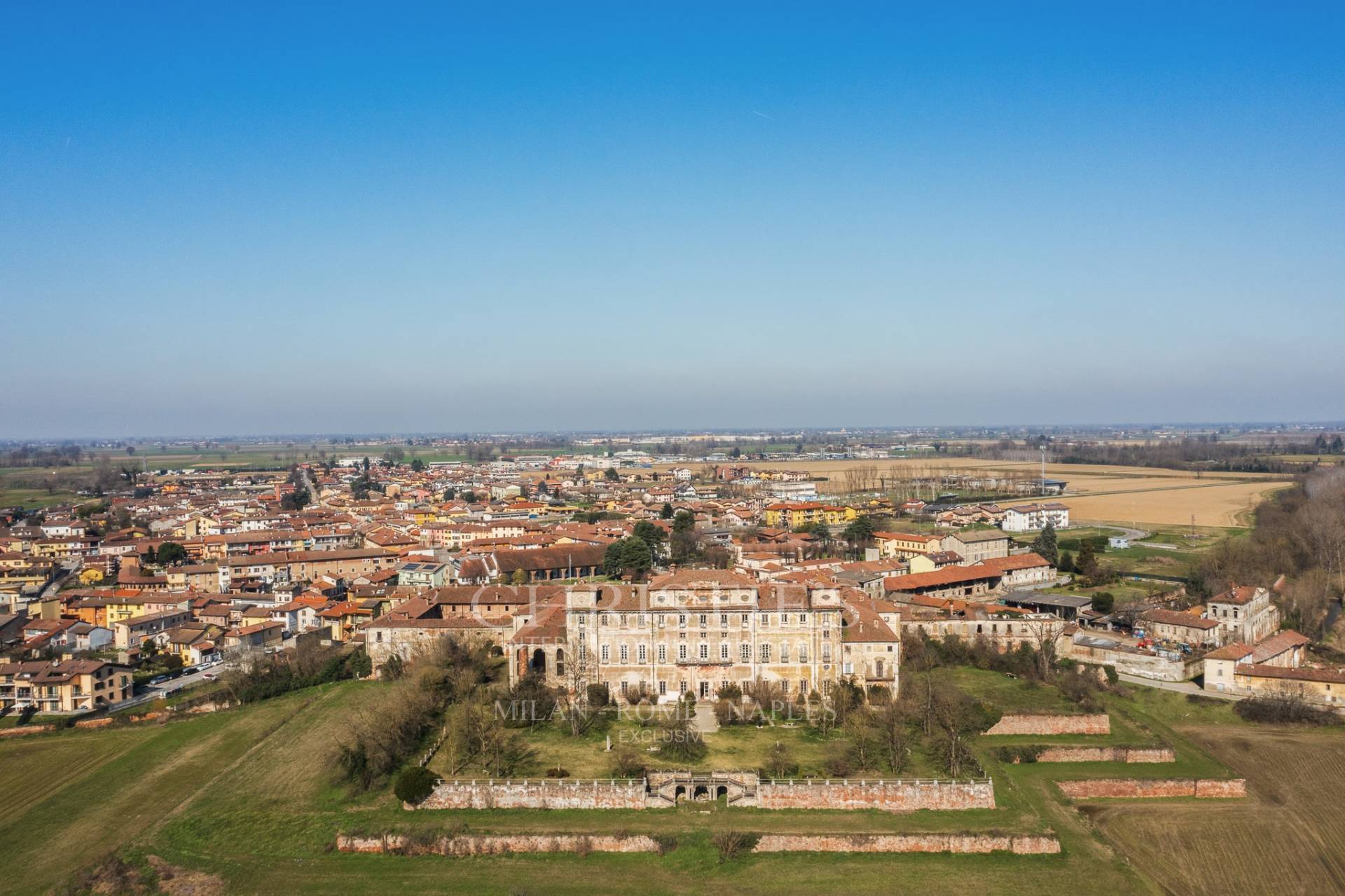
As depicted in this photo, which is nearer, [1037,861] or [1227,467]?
[1037,861]

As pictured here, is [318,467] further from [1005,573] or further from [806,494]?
[1005,573]

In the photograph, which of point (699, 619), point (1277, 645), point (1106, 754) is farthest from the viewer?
point (1277, 645)

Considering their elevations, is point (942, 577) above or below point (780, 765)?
above

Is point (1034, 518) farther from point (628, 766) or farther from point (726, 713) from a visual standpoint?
point (628, 766)

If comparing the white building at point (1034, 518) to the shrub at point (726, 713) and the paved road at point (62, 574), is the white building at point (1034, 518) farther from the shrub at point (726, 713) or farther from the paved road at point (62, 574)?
the paved road at point (62, 574)

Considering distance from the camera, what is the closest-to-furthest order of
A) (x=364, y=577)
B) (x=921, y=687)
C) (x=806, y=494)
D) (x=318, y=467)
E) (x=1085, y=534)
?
(x=921, y=687), (x=364, y=577), (x=1085, y=534), (x=806, y=494), (x=318, y=467)

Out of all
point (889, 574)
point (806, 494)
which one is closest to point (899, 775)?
point (889, 574)

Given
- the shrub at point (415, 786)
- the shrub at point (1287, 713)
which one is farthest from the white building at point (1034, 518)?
the shrub at point (415, 786)

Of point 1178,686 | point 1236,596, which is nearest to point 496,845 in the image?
point 1178,686
